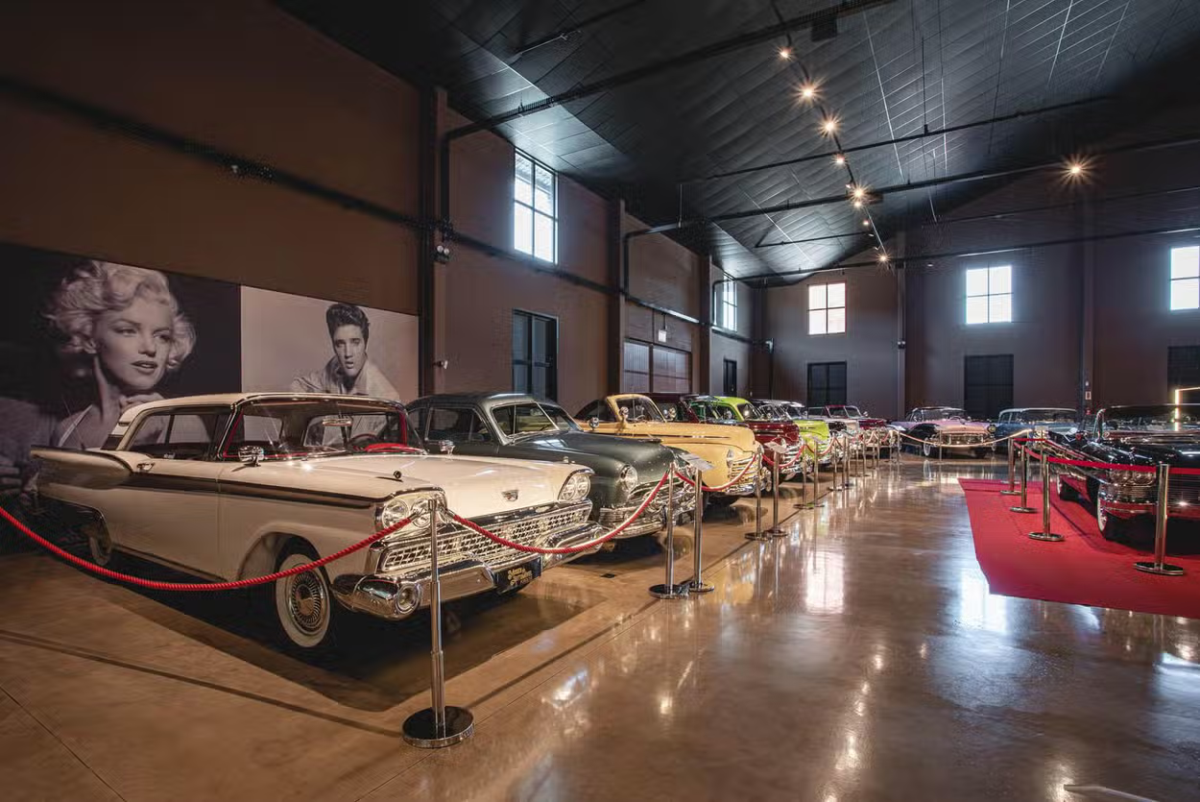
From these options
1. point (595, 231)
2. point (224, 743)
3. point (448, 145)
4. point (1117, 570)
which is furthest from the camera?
point (595, 231)

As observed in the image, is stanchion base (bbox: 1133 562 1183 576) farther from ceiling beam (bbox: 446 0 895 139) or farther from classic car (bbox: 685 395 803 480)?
ceiling beam (bbox: 446 0 895 139)

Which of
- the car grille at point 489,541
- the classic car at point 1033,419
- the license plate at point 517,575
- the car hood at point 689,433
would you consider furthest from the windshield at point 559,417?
the classic car at point 1033,419

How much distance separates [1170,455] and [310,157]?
10.5m

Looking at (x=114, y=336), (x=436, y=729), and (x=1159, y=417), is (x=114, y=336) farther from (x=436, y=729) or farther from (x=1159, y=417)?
(x=1159, y=417)

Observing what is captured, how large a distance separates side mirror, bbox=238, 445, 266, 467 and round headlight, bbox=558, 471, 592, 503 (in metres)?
1.93

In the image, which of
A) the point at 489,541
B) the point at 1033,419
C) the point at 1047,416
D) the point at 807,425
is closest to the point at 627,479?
the point at 489,541

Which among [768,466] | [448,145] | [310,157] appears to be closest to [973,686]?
[768,466]

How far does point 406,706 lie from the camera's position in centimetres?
297

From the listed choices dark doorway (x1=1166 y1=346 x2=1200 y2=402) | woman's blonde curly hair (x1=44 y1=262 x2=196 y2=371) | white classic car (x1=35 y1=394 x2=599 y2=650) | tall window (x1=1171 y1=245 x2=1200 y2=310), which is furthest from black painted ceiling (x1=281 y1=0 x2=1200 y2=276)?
dark doorway (x1=1166 y1=346 x2=1200 y2=402)

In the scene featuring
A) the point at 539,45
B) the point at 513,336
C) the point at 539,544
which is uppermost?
the point at 539,45

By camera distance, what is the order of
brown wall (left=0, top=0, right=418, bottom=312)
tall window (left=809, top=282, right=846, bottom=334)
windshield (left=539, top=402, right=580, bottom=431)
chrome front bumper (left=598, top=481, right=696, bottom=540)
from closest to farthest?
chrome front bumper (left=598, top=481, right=696, bottom=540) < brown wall (left=0, top=0, right=418, bottom=312) < windshield (left=539, top=402, right=580, bottom=431) < tall window (left=809, top=282, right=846, bottom=334)

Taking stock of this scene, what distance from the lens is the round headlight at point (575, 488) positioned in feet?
14.3

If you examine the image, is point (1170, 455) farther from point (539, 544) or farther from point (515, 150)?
point (515, 150)

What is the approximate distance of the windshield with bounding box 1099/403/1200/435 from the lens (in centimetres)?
726
